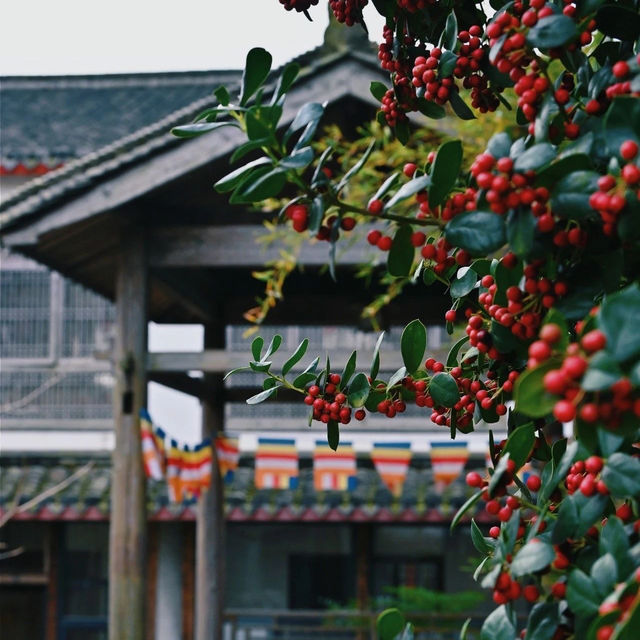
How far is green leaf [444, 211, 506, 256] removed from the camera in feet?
2.73

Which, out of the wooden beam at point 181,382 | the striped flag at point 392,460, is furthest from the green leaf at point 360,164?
the striped flag at point 392,460

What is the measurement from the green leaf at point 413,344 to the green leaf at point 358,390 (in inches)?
2.1

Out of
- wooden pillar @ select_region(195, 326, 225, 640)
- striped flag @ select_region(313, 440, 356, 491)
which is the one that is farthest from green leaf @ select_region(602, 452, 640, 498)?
wooden pillar @ select_region(195, 326, 225, 640)

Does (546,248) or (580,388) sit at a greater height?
(546,248)

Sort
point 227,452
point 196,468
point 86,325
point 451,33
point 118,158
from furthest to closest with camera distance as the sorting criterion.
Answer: point 86,325 → point 227,452 → point 196,468 → point 118,158 → point 451,33

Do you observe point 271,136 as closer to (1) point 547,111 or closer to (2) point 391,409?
(1) point 547,111

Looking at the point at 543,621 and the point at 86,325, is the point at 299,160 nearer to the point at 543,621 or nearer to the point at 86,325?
the point at 543,621

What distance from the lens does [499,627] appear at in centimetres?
90

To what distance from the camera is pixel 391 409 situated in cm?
121

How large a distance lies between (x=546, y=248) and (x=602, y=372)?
0.22 meters

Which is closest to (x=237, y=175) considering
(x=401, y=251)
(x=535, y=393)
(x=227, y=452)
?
(x=401, y=251)

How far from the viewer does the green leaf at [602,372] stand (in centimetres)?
65

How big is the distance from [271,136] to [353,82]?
3.73 m

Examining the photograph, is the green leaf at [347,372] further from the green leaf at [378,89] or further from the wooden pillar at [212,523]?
the wooden pillar at [212,523]
